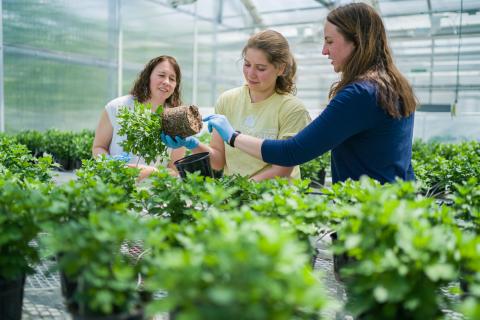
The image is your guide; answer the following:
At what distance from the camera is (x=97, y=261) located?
1.12m

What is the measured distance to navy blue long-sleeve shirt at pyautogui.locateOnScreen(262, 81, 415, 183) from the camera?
5.76 feet

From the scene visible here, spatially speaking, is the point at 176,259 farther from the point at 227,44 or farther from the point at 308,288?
the point at 227,44

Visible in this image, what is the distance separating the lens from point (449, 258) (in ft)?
3.67

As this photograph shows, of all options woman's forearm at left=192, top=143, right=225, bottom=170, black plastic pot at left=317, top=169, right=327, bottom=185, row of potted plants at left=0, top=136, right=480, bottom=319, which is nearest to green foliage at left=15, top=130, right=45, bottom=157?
black plastic pot at left=317, top=169, right=327, bottom=185

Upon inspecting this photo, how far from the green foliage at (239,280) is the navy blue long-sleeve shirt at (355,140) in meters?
0.89

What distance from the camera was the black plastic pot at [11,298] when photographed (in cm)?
138

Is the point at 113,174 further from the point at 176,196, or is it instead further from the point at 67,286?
the point at 67,286

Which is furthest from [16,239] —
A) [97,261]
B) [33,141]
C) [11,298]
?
[33,141]

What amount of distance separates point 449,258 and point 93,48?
7.25m

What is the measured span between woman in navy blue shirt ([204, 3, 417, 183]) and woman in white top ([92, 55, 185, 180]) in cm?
121

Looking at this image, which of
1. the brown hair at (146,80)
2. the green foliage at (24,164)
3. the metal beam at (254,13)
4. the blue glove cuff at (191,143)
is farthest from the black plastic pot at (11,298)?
the metal beam at (254,13)

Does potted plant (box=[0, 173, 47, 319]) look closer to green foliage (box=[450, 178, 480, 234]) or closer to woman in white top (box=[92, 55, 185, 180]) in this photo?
green foliage (box=[450, 178, 480, 234])

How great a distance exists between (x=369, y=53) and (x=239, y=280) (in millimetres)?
1346

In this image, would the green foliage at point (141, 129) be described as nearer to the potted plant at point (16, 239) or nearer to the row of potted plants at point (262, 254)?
the row of potted plants at point (262, 254)
